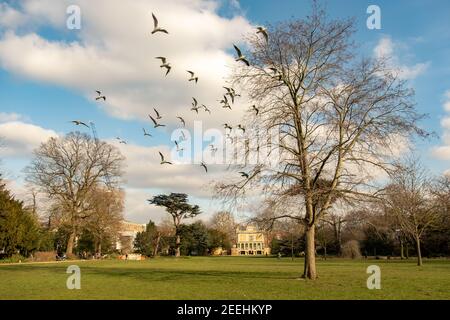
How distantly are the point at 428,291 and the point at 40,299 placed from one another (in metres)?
14.7

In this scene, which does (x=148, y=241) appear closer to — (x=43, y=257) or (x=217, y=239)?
(x=217, y=239)

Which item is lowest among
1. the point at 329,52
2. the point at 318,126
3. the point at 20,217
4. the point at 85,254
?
the point at 85,254

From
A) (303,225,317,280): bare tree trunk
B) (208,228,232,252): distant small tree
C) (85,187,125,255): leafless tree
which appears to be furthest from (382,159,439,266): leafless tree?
(208,228,232,252): distant small tree

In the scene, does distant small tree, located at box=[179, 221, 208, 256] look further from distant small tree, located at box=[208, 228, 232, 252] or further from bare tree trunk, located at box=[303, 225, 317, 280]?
bare tree trunk, located at box=[303, 225, 317, 280]

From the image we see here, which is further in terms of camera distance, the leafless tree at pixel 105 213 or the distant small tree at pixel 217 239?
the distant small tree at pixel 217 239

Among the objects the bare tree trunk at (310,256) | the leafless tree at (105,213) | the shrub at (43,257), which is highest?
the leafless tree at (105,213)

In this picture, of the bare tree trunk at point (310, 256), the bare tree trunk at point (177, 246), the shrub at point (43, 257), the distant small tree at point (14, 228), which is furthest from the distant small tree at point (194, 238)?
the bare tree trunk at point (310, 256)

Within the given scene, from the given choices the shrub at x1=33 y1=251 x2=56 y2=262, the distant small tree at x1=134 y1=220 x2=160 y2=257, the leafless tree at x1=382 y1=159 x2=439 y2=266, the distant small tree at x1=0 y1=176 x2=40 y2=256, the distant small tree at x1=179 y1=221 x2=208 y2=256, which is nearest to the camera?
the leafless tree at x1=382 y1=159 x2=439 y2=266

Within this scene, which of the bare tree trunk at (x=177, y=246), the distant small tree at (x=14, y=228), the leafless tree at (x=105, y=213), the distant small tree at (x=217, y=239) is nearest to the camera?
the distant small tree at (x=14, y=228)

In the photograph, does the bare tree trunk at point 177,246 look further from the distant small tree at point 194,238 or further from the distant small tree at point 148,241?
the distant small tree at point 148,241

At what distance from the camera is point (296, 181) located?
22984mm

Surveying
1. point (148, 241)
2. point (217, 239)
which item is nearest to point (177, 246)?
point (148, 241)
